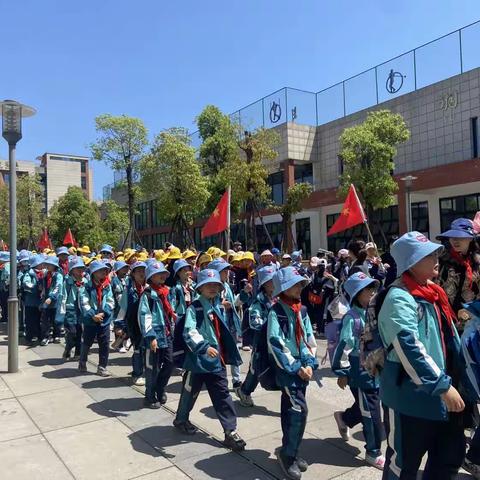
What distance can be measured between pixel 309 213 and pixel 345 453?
24.6 metres

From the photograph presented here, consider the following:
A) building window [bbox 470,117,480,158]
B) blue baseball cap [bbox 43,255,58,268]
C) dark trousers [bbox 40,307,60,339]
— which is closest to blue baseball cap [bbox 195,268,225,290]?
blue baseball cap [bbox 43,255,58,268]

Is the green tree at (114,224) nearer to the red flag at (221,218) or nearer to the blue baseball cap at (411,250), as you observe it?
the red flag at (221,218)

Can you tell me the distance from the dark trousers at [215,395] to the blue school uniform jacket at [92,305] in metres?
2.94

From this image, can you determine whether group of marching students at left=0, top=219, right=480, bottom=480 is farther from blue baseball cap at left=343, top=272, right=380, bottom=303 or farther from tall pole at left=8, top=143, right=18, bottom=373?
tall pole at left=8, top=143, right=18, bottom=373

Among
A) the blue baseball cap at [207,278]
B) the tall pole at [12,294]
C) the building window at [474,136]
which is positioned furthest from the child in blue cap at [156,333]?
the building window at [474,136]

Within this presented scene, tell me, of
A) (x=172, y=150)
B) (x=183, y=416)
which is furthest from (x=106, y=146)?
(x=183, y=416)

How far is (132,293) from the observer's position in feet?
21.2

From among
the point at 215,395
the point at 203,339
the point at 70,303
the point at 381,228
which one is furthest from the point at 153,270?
the point at 381,228

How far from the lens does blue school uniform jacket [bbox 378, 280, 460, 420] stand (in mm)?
2604

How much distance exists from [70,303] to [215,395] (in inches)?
170

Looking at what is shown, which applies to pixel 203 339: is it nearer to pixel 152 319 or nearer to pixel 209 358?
pixel 209 358

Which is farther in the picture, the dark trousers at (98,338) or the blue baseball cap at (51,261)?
the blue baseball cap at (51,261)

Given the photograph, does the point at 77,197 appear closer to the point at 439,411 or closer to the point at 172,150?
the point at 172,150

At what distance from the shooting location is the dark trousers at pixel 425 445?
279cm
